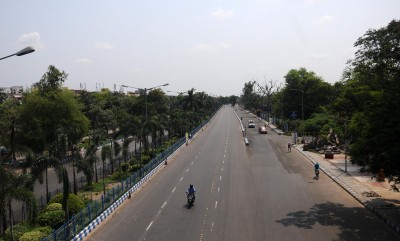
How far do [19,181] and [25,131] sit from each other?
1363 inches

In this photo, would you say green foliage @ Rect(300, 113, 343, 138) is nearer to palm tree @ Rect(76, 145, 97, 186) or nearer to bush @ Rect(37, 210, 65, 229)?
palm tree @ Rect(76, 145, 97, 186)

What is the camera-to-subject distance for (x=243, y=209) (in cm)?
2586

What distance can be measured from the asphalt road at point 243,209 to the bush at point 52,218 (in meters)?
2.79

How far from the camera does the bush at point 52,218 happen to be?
2373 centimetres

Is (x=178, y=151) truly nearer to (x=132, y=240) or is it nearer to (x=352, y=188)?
(x=352, y=188)

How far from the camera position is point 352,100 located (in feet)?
126

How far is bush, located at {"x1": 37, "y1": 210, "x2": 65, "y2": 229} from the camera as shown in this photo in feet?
77.9

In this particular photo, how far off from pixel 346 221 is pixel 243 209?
6424 mm

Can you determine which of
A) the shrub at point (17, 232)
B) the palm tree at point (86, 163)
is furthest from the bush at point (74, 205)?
the palm tree at point (86, 163)

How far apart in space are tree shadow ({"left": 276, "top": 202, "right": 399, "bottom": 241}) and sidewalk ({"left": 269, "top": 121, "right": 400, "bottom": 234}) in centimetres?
60

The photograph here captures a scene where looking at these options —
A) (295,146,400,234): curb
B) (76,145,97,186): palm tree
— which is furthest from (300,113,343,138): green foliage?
(76,145,97,186): palm tree

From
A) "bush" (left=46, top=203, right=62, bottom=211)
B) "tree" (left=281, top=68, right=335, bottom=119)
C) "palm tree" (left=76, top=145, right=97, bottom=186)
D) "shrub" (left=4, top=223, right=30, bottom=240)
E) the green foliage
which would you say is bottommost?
"shrub" (left=4, top=223, right=30, bottom=240)

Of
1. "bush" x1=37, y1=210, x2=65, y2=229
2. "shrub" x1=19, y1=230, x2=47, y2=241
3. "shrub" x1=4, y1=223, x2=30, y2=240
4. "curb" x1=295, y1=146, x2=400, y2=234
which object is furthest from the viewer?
"bush" x1=37, y1=210, x2=65, y2=229

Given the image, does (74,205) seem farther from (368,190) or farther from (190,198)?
(368,190)
